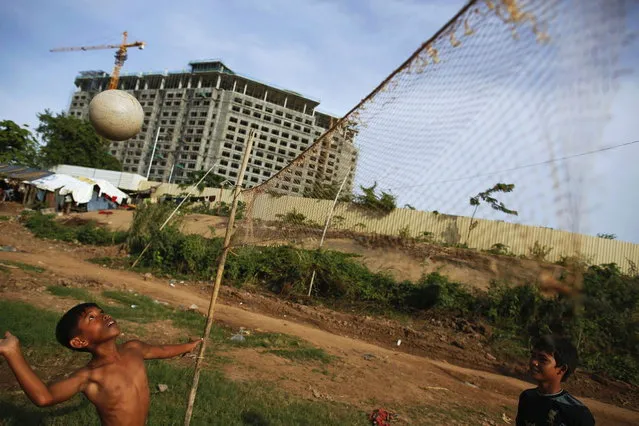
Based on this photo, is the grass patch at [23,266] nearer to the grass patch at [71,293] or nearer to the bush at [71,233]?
the grass patch at [71,293]

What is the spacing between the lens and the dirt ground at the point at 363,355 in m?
5.44

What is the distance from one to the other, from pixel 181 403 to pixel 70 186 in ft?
76.5

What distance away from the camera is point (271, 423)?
381 centimetres

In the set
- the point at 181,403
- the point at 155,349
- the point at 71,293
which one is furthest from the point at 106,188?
the point at 155,349

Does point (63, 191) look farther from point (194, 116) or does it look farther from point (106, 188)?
point (194, 116)

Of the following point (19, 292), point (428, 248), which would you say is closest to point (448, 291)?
point (428, 248)

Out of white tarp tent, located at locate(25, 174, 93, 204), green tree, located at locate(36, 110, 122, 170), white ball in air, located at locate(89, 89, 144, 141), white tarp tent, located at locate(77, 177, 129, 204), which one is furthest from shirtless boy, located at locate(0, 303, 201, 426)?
green tree, located at locate(36, 110, 122, 170)

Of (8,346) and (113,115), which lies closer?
(8,346)

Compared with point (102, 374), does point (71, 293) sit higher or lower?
lower

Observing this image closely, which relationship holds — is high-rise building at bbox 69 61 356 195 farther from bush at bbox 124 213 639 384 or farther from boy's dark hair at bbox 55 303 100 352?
boy's dark hair at bbox 55 303 100 352

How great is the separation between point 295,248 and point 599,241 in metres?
12.0

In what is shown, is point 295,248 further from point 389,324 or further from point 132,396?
point 132,396

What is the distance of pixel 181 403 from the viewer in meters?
3.86

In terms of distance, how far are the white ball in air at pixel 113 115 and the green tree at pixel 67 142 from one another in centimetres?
3628
